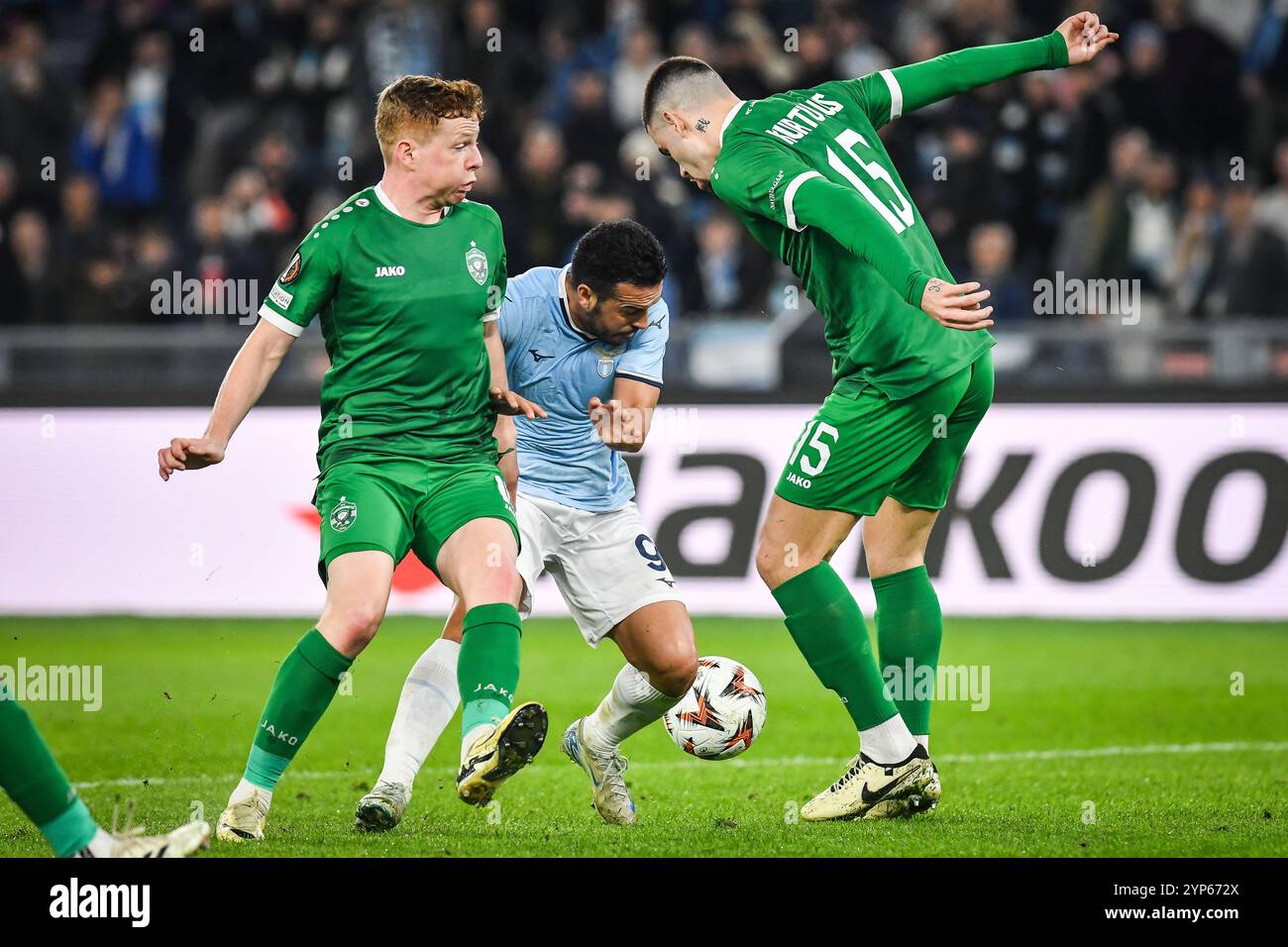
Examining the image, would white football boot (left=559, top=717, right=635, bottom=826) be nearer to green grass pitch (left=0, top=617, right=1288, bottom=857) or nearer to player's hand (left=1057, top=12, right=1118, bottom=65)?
green grass pitch (left=0, top=617, right=1288, bottom=857)

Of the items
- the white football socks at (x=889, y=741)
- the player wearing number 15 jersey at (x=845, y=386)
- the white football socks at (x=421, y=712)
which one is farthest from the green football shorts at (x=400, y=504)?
the white football socks at (x=889, y=741)

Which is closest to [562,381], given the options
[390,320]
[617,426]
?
[617,426]

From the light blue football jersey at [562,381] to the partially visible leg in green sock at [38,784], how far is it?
6.89 ft

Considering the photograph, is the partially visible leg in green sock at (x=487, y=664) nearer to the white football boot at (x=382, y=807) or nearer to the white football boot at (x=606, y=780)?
the white football boot at (x=382, y=807)

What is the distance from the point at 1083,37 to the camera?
606 cm

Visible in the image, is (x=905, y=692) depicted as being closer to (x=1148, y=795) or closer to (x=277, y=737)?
(x=1148, y=795)

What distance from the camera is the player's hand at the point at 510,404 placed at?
5289 millimetres

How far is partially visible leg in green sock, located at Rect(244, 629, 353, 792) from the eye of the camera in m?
5.02

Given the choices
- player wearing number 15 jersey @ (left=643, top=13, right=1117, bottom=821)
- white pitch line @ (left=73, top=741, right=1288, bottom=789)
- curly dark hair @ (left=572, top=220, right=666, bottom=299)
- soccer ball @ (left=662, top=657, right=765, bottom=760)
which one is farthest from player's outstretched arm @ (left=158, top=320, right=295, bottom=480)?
white pitch line @ (left=73, top=741, right=1288, bottom=789)

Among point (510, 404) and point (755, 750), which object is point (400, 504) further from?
point (755, 750)

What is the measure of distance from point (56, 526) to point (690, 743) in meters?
6.49

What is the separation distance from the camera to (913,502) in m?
6.04

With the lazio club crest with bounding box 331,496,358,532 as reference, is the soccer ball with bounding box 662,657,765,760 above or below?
below

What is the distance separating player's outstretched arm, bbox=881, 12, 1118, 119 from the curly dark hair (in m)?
1.11
